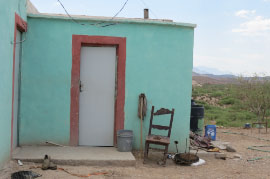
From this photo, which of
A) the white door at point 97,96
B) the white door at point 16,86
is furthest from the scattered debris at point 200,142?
the white door at point 16,86

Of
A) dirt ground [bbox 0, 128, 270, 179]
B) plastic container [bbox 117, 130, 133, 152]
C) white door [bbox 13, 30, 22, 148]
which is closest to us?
dirt ground [bbox 0, 128, 270, 179]

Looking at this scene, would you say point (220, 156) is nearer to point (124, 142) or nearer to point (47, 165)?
point (124, 142)

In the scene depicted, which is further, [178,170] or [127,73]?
[127,73]

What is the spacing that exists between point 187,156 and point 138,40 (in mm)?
2901

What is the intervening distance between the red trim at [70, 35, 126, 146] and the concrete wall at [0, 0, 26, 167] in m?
1.56

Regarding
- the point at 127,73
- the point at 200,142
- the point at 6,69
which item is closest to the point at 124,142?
the point at 127,73

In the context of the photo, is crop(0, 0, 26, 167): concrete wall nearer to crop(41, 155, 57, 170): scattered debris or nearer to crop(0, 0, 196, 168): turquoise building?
crop(41, 155, 57, 170): scattered debris

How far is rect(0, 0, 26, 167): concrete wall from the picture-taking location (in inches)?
212

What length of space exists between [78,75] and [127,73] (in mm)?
1148

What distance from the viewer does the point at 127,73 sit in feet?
24.4

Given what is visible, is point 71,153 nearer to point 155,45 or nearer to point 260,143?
point 155,45

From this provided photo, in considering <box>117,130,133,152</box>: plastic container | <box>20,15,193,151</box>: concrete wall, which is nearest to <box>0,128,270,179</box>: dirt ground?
<box>117,130,133,152</box>: plastic container

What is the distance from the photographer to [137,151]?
7457 millimetres

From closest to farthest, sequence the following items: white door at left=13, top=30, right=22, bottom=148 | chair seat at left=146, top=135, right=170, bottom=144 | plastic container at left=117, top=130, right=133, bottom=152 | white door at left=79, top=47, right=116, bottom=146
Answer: chair seat at left=146, top=135, right=170, bottom=144 < white door at left=13, top=30, right=22, bottom=148 < plastic container at left=117, top=130, right=133, bottom=152 < white door at left=79, top=47, right=116, bottom=146
